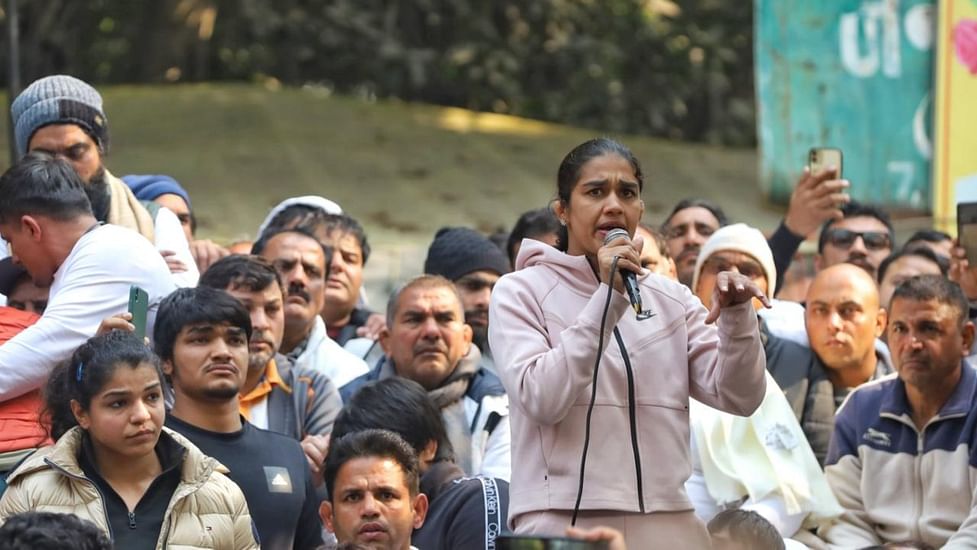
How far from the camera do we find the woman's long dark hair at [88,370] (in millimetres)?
5227

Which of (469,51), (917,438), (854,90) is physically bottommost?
(917,438)

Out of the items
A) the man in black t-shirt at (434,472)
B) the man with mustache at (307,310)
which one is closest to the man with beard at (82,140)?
the man with mustache at (307,310)

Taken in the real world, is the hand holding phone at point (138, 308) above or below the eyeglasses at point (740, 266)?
below

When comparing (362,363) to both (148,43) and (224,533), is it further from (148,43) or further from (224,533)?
(148,43)

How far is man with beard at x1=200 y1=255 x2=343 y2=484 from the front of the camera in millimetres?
6340

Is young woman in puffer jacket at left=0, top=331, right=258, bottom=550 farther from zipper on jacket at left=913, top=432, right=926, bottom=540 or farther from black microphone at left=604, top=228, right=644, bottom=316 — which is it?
zipper on jacket at left=913, top=432, right=926, bottom=540

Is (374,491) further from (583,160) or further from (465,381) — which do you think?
(583,160)

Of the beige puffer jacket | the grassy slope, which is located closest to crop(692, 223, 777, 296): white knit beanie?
the beige puffer jacket

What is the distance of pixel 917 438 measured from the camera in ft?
21.7

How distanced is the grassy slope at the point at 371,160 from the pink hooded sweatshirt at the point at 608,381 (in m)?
6.69

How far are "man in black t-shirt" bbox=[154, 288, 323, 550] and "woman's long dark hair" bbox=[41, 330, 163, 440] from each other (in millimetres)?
405

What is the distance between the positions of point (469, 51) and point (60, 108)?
30.0ft

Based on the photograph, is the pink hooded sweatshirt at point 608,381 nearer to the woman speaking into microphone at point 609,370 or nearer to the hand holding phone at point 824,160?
the woman speaking into microphone at point 609,370

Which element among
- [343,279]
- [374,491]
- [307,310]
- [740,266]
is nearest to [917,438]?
[740,266]
